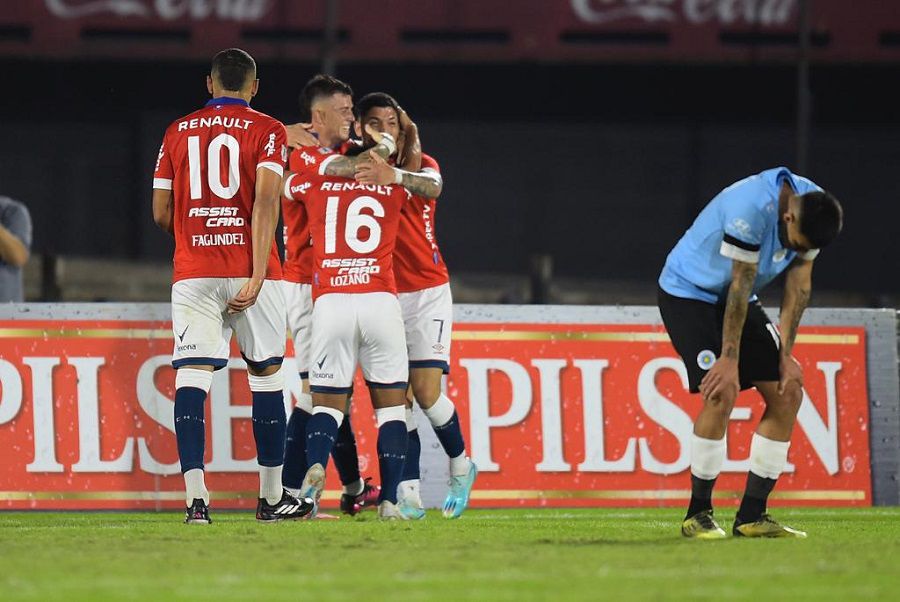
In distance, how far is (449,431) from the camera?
9.05 m

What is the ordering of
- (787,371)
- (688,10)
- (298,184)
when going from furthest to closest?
(688,10) < (298,184) < (787,371)

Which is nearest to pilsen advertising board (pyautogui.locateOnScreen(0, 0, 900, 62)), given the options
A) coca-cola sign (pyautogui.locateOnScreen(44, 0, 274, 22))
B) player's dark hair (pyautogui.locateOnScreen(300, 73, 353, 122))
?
coca-cola sign (pyautogui.locateOnScreen(44, 0, 274, 22))

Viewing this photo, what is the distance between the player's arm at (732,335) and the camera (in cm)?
714

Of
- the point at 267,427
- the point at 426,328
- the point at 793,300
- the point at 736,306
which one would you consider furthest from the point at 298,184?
the point at 793,300

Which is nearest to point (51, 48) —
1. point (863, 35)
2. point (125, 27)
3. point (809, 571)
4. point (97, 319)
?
point (125, 27)

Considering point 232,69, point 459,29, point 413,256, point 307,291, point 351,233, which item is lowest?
point 307,291

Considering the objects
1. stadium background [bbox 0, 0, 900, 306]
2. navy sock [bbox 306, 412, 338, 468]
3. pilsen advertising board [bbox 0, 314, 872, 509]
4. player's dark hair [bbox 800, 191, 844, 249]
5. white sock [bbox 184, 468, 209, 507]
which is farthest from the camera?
stadium background [bbox 0, 0, 900, 306]

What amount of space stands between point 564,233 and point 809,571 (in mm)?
19030

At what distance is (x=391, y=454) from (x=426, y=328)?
2.88 feet

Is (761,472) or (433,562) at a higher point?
(761,472)

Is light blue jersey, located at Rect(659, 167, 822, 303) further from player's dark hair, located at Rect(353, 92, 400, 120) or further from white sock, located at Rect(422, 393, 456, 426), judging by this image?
player's dark hair, located at Rect(353, 92, 400, 120)

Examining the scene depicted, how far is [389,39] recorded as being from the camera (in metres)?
23.2

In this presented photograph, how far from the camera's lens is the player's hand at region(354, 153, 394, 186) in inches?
333

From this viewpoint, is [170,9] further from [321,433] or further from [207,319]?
[321,433]
